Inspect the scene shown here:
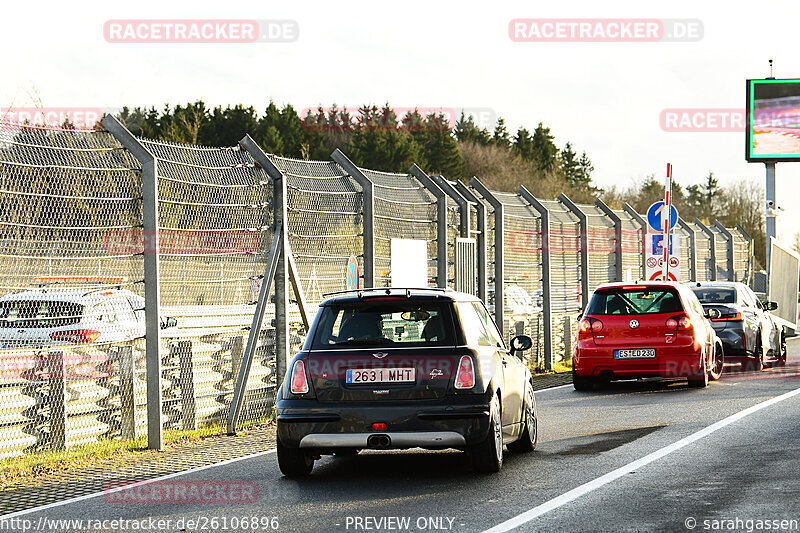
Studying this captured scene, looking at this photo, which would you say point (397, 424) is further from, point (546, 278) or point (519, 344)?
point (546, 278)

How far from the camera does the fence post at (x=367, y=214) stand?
1588cm

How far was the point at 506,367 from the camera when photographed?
10.3m

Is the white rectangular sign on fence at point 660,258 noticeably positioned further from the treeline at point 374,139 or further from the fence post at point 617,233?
the treeline at point 374,139

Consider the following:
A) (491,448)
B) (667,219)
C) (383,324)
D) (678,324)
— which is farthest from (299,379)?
(667,219)

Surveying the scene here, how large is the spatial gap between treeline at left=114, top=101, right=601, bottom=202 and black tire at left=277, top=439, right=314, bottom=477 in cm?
5900

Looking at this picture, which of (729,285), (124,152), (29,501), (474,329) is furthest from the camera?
(729,285)

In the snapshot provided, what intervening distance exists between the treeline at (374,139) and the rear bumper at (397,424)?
59.3 metres

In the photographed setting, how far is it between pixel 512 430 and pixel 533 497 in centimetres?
186

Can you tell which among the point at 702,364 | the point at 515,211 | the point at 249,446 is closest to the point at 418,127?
the point at 515,211

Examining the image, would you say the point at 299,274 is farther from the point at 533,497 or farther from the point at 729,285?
the point at 729,285

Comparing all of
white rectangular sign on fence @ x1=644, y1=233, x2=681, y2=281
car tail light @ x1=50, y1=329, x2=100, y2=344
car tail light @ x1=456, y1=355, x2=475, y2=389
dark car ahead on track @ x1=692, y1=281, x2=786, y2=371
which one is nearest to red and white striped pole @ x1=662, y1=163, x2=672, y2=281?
white rectangular sign on fence @ x1=644, y1=233, x2=681, y2=281

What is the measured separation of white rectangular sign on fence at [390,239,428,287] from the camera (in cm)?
1716

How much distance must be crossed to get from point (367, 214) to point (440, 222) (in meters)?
3.17

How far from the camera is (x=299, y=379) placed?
955 centimetres
